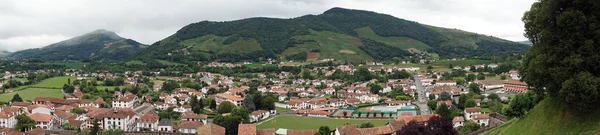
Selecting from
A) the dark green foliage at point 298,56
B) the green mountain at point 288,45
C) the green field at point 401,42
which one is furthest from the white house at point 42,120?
the green field at point 401,42

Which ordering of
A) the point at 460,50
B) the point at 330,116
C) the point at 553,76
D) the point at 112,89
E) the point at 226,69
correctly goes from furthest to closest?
the point at 460,50
the point at 226,69
the point at 112,89
the point at 330,116
the point at 553,76

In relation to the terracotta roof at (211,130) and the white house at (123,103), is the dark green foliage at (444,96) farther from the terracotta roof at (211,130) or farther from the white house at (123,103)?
the white house at (123,103)

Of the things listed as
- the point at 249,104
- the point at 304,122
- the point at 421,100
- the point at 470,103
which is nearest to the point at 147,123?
the point at 249,104

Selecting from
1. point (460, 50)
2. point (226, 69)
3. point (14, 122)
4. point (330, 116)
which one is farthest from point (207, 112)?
point (460, 50)

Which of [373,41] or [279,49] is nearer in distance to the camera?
[279,49]

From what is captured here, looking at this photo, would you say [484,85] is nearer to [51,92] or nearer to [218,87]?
[218,87]

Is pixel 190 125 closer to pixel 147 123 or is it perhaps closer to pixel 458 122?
pixel 147 123
